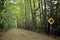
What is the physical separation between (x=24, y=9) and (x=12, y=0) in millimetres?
5143

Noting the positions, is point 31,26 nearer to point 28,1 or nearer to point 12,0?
point 28,1

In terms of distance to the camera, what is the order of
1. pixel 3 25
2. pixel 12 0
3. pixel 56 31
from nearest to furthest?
pixel 3 25 → pixel 12 0 → pixel 56 31

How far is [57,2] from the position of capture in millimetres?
12766

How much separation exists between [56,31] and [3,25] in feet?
14.7

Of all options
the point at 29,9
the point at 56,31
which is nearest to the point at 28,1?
the point at 29,9

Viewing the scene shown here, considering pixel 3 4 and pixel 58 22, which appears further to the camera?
pixel 58 22

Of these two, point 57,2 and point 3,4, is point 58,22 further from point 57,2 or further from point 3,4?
point 3,4

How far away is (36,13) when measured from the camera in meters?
14.3

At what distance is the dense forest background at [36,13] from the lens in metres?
10.3

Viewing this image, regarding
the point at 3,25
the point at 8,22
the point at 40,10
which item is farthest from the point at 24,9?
the point at 3,25

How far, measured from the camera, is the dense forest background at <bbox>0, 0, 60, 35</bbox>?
10.3m

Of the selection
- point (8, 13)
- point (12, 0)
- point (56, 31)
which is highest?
point (12, 0)

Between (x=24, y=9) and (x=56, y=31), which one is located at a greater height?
(x=24, y=9)

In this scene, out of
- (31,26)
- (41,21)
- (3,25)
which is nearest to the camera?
(3,25)
